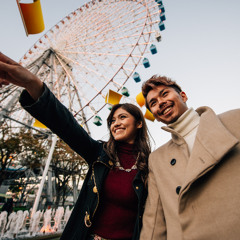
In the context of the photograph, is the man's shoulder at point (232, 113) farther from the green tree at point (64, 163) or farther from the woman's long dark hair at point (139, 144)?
the green tree at point (64, 163)

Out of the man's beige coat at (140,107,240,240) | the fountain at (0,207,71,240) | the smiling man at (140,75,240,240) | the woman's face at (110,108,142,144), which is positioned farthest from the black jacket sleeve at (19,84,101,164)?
the fountain at (0,207,71,240)

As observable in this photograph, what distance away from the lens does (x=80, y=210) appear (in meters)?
1.57

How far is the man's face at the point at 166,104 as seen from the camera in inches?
62.2

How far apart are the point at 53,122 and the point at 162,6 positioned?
1311cm

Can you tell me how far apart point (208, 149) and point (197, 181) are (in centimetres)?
21

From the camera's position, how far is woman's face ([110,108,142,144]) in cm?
198

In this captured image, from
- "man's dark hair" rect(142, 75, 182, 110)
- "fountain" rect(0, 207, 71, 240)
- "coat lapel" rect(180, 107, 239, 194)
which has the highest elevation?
"man's dark hair" rect(142, 75, 182, 110)

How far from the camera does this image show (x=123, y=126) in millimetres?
2021

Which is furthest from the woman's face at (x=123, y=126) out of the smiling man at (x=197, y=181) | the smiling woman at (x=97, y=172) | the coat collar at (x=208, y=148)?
the coat collar at (x=208, y=148)

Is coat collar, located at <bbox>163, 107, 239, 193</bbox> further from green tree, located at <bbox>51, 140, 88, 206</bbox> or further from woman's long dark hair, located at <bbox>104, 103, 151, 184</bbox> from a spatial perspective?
green tree, located at <bbox>51, 140, 88, 206</bbox>

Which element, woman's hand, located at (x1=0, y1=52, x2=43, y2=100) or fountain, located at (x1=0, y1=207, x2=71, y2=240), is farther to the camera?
fountain, located at (x1=0, y1=207, x2=71, y2=240)

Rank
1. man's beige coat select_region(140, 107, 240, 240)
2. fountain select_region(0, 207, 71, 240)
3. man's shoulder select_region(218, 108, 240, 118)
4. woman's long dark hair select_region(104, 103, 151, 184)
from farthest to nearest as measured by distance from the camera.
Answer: fountain select_region(0, 207, 71, 240) < woman's long dark hair select_region(104, 103, 151, 184) < man's shoulder select_region(218, 108, 240, 118) < man's beige coat select_region(140, 107, 240, 240)

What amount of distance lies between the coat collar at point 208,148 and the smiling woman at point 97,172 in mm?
632

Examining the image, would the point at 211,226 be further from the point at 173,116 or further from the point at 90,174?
the point at 90,174
